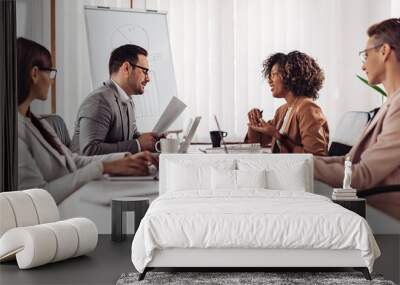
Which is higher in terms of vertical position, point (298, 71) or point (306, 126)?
point (298, 71)

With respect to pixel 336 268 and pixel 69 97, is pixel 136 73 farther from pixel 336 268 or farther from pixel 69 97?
pixel 336 268

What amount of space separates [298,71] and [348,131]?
0.83 m

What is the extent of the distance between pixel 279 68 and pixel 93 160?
7.31 ft

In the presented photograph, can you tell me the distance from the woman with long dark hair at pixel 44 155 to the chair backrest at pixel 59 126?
0.05m

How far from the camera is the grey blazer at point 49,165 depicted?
7.07m

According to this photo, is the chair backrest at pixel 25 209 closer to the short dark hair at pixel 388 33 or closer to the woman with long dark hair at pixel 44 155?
the woman with long dark hair at pixel 44 155

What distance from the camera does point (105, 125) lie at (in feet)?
23.1

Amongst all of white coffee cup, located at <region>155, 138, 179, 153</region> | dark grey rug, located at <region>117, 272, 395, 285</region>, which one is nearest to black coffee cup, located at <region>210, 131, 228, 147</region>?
white coffee cup, located at <region>155, 138, 179, 153</region>

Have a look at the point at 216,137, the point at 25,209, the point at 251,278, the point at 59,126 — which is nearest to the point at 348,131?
the point at 216,137

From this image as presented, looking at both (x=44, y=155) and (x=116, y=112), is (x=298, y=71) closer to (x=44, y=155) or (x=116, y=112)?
(x=116, y=112)

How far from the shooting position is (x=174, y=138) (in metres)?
7.05

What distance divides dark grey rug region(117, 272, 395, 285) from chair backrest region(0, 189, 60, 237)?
1.07 meters

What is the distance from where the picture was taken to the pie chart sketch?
707 cm

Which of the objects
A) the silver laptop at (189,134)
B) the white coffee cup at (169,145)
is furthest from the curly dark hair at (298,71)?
the white coffee cup at (169,145)
